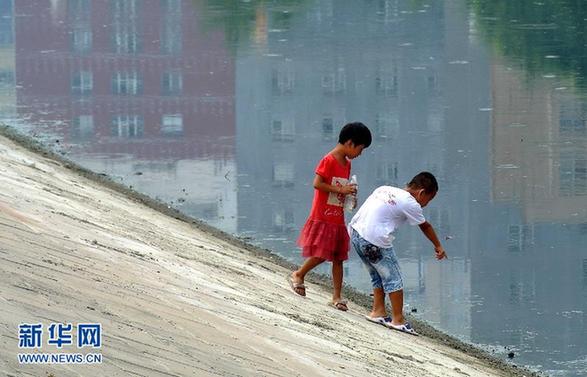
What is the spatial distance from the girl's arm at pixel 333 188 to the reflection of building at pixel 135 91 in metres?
5.95

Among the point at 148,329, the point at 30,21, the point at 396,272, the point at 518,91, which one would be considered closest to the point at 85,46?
the point at 30,21

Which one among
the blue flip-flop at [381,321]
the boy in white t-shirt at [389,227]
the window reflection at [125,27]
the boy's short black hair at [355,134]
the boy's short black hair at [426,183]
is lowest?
the window reflection at [125,27]

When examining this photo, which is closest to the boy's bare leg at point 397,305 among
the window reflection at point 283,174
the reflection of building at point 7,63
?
the window reflection at point 283,174

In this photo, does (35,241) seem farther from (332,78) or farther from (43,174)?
(332,78)

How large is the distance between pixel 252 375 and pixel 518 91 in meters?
18.9

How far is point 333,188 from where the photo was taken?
39.2 feet

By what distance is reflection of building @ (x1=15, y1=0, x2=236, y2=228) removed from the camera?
72.9ft

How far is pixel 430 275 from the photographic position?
15.3m

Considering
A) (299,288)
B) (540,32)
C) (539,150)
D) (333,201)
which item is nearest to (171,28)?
(540,32)

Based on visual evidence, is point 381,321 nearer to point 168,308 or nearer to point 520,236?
point 168,308

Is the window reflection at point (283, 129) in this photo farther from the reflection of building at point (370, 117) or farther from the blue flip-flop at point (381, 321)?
the blue flip-flop at point (381, 321)

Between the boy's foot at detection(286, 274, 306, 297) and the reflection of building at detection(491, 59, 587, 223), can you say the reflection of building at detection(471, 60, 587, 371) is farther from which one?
the boy's foot at detection(286, 274, 306, 297)

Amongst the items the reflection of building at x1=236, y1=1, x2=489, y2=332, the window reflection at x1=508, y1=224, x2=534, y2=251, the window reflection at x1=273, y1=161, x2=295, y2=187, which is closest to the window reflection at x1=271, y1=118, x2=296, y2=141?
the reflection of building at x1=236, y1=1, x2=489, y2=332

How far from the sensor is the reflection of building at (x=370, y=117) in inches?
687
